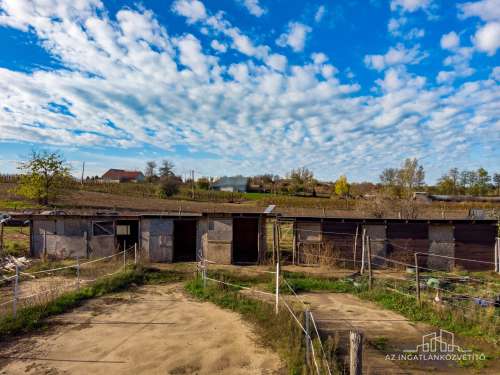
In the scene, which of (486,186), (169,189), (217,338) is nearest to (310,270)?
(217,338)

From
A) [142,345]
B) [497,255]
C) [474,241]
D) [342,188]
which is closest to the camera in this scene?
[142,345]

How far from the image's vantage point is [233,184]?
85.1m

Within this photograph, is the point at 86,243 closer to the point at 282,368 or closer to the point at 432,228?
the point at 282,368

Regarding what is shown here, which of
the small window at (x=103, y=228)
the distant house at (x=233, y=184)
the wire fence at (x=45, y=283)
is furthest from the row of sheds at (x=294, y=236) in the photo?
the distant house at (x=233, y=184)

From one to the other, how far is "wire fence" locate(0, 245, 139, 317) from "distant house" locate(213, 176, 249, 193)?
6473 cm

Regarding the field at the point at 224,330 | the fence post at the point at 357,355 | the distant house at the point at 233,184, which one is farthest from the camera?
the distant house at the point at 233,184

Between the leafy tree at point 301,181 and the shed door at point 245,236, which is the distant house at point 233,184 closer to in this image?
the leafy tree at point 301,181

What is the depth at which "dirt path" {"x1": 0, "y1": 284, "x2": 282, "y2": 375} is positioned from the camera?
6.82m

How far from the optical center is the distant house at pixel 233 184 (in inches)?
3238

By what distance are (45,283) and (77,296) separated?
346 cm

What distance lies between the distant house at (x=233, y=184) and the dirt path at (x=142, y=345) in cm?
7040

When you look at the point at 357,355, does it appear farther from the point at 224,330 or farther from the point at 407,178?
the point at 407,178

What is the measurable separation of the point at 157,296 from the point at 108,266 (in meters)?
5.42

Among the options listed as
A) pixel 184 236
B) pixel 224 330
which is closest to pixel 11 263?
pixel 184 236
